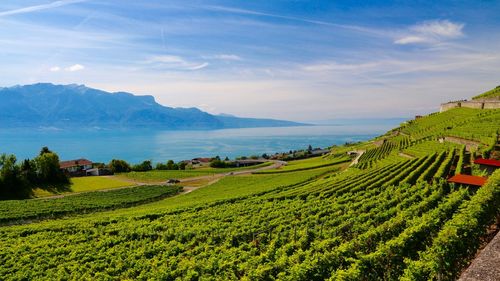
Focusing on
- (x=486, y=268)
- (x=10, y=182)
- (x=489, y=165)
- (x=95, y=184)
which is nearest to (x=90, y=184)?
(x=95, y=184)

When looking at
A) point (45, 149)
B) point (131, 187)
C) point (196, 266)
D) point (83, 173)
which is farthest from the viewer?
point (83, 173)

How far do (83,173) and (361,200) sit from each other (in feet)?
282

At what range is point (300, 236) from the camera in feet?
74.4

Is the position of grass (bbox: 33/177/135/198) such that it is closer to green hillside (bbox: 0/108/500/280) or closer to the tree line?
the tree line

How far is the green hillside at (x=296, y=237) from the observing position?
15477mm

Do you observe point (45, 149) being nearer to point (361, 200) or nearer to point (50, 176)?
point (50, 176)

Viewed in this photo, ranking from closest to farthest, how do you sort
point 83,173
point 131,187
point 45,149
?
1. point 131,187
2. point 45,149
3. point 83,173

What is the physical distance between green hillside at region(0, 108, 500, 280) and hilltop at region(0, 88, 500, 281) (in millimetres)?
79

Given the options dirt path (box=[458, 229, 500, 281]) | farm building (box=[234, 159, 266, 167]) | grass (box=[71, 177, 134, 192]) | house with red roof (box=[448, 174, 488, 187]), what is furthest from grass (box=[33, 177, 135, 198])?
dirt path (box=[458, 229, 500, 281])

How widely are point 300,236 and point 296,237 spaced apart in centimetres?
28

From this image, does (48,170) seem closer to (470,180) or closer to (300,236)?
(300,236)

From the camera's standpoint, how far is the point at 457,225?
1620 cm

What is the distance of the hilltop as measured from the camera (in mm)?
15484

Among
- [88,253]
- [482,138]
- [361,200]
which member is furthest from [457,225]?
[482,138]
